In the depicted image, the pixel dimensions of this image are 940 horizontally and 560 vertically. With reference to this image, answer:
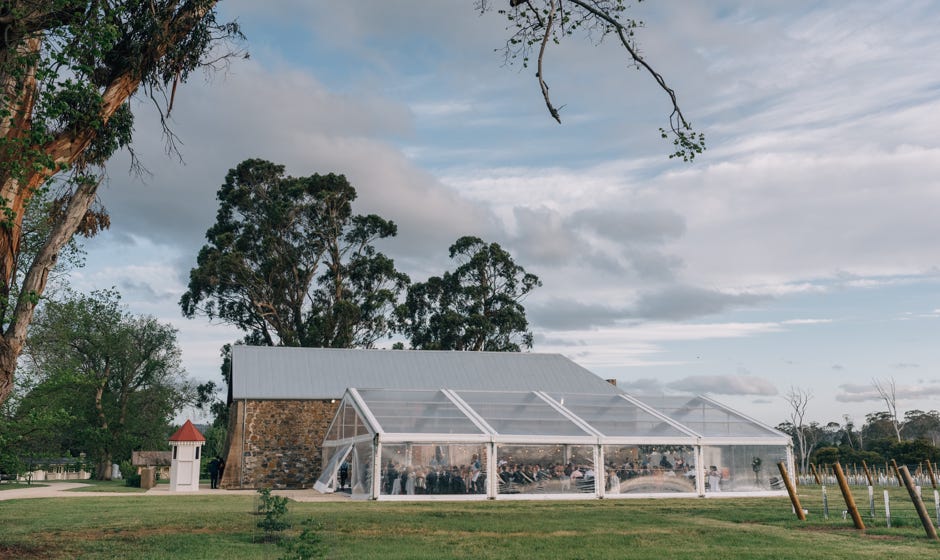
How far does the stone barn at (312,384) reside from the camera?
26812 mm

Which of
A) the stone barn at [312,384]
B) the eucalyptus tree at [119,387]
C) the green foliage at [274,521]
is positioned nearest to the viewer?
the green foliage at [274,521]

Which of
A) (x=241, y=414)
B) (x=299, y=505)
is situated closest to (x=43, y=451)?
(x=241, y=414)

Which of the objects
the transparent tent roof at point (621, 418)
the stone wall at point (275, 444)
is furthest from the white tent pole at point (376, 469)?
the stone wall at point (275, 444)

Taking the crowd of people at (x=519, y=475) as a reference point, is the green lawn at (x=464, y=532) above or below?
below

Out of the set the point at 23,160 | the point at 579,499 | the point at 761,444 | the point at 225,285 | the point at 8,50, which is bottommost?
the point at 579,499

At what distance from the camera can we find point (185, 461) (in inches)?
1024

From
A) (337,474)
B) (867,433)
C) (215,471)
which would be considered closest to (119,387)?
(215,471)

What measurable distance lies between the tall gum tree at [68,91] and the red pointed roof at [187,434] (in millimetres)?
16428

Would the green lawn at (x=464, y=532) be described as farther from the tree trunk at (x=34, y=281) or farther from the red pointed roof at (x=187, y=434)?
the red pointed roof at (x=187, y=434)

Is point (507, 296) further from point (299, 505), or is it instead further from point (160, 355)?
point (299, 505)

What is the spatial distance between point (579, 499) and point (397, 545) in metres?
10.5

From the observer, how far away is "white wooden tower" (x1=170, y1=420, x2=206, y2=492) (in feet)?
84.8

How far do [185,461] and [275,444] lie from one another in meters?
2.89

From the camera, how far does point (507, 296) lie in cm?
4806
